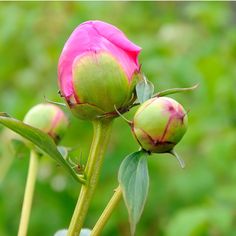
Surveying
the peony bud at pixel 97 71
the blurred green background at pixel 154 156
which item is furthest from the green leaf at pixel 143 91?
the blurred green background at pixel 154 156

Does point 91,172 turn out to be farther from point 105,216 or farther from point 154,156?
point 154,156

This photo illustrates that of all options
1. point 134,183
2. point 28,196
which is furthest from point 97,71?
point 28,196

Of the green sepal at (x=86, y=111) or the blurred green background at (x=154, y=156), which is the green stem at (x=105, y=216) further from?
the blurred green background at (x=154, y=156)

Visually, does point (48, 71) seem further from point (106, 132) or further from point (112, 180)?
point (106, 132)

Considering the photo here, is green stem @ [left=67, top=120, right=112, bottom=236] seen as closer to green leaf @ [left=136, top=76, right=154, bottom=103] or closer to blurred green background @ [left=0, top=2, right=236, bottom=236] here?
green leaf @ [left=136, top=76, right=154, bottom=103]

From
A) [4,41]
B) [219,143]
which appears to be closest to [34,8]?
[4,41]

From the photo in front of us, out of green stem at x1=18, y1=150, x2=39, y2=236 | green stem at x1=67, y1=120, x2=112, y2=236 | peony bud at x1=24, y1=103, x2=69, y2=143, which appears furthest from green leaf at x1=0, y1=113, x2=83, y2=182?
peony bud at x1=24, y1=103, x2=69, y2=143
